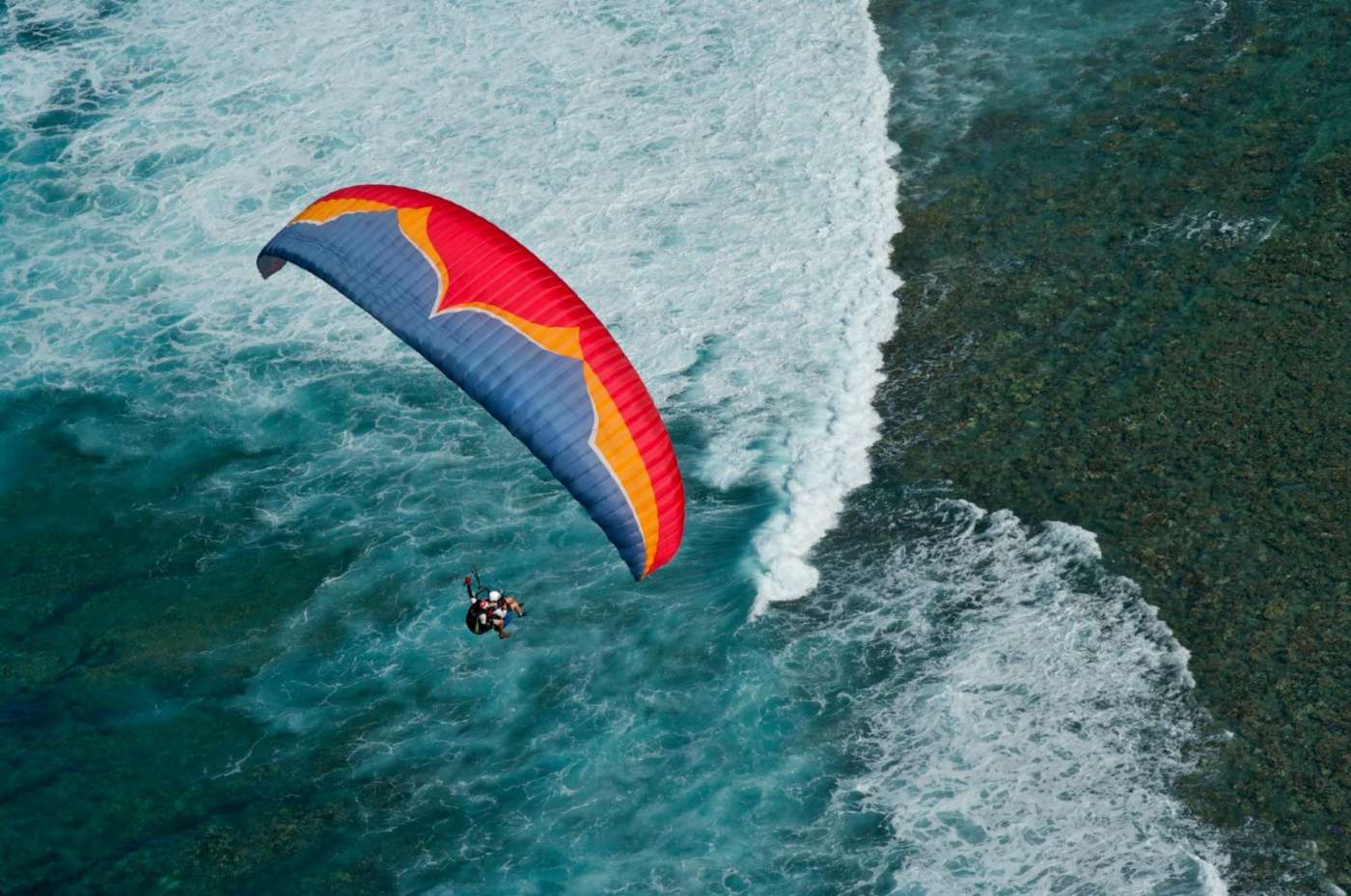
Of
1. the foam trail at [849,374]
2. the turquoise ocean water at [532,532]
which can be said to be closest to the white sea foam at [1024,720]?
the turquoise ocean water at [532,532]

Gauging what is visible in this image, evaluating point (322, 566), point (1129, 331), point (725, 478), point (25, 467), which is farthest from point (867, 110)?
point (25, 467)

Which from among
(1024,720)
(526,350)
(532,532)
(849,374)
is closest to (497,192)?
(849,374)

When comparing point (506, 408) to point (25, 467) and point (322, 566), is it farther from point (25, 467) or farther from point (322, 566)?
point (25, 467)

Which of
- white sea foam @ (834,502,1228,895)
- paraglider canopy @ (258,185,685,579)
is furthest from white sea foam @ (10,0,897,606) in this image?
paraglider canopy @ (258,185,685,579)

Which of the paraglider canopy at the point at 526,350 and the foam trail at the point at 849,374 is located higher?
the paraglider canopy at the point at 526,350

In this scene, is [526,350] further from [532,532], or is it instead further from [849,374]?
[849,374]

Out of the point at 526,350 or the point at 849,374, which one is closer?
the point at 526,350

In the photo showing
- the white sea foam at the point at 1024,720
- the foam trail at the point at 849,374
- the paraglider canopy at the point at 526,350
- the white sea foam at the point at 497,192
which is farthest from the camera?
the white sea foam at the point at 497,192

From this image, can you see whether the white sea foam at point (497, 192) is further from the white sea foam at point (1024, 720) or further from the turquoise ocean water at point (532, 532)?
the white sea foam at point (1024, 720)
